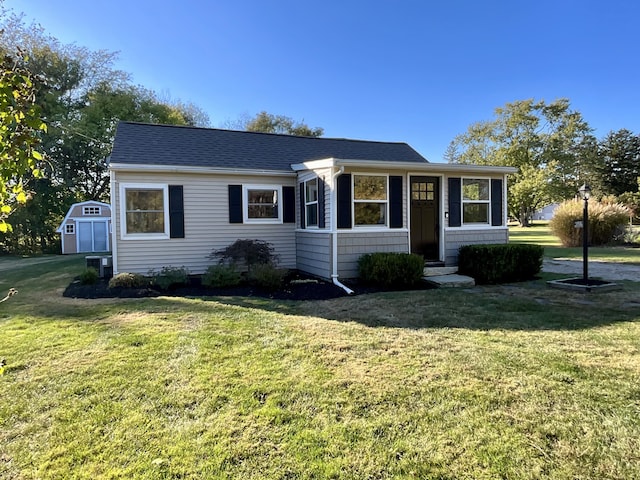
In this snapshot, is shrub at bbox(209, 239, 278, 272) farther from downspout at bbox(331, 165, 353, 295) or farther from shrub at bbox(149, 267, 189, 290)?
downspout at bbox(331, 165, 353, 295)

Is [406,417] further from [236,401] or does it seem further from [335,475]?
[236,401]

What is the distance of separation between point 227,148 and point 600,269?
10367 millimetres

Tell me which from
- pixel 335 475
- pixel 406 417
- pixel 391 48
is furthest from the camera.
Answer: pixel 391 48

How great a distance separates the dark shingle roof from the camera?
932cm

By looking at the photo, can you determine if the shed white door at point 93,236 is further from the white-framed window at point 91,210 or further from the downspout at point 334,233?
the downspout at point 334,233

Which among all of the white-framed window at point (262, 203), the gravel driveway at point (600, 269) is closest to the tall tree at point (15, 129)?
the white-framed window at point (262, 203)

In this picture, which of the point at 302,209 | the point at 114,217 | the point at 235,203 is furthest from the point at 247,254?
the point at 114,217

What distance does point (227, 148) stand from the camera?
35.0 feet

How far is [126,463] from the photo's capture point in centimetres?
221

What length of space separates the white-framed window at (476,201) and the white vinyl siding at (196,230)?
4630 millimetres

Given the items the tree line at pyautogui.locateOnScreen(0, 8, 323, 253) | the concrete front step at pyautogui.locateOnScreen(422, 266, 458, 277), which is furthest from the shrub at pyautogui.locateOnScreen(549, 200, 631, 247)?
the tree line at pyautogui.locateOnScreen(0, 8, 323, 253)

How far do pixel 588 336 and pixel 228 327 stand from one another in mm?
4305

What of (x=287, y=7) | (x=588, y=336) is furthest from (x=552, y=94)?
(x=588, y=336)

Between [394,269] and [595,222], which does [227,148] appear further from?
[595,222]
